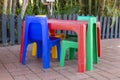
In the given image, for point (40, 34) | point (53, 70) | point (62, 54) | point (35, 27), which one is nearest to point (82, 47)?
point (62, 54)

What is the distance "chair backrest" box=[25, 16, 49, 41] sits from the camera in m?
4.04

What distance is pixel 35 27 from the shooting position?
424cm

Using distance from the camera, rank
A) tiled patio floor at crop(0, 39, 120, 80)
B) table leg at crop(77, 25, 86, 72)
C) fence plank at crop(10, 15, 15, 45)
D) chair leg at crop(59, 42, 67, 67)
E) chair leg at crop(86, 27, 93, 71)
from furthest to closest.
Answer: fence plank at crop(10, 15, 15, 45), chair leg at crop(59, 42, 67, 67), chair leg at crop(86, 27, 93, 71), table leg at crop(77, 25, 86, 72), tiled patio floor at crop(0, 39, 120, 80)

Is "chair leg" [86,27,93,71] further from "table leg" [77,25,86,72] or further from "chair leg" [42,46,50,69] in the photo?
"chair leg" [42,46,50,69]

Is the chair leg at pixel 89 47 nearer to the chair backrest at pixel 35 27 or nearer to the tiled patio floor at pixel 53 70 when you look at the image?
the tiled patio floor at pixel 53 70

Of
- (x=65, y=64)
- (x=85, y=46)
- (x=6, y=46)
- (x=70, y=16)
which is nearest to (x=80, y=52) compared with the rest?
(x=85, y=46)

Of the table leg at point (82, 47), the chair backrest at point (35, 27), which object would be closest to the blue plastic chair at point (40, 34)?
the chair backrest at point (35, 27)

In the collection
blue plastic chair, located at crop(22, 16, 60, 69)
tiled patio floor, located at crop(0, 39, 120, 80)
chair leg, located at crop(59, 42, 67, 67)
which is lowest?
tiled patio floor, located at crop(0, 39, 120, 80)

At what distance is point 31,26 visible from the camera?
4289mm

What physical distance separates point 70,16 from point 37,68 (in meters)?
4.14

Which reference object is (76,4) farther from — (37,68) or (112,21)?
(37,68)

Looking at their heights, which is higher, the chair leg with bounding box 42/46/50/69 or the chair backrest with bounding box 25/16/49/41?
the chair backrest with bounding box 25/16/49/41

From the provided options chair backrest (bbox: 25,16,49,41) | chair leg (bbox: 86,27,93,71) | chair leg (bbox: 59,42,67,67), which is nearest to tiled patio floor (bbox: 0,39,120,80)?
chair leg (bbox: 59,42,67,67)

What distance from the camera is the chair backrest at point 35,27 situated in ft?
13.3
